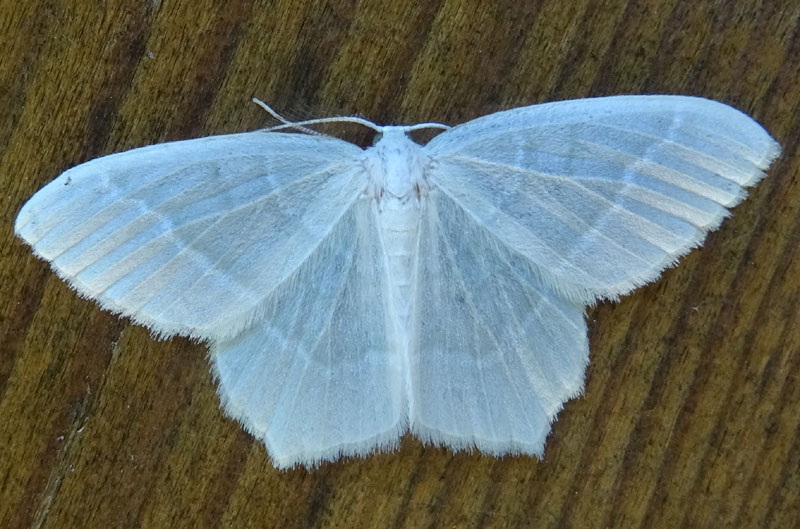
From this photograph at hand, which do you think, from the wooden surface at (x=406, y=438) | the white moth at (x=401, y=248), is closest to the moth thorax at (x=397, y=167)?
the white moth at (x=401, y=248)

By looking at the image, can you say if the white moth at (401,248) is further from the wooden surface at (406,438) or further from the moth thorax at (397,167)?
the wooden surface at (406,438)

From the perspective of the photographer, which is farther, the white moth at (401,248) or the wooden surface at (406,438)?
the wooden surface at (406,438)

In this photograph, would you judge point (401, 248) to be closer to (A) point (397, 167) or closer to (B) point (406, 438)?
(A) point (397, 167)

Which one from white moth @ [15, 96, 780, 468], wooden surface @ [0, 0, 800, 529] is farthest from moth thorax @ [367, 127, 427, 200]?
wooden surface @ [0, 0, 800, 529]

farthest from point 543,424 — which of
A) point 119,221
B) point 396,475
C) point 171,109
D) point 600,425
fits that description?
point 171,109

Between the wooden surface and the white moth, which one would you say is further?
the wooden surface

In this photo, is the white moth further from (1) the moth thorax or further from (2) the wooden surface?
(2) the wooden surface
